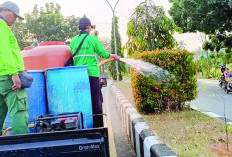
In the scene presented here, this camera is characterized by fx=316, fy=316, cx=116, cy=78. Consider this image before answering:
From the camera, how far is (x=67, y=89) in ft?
11.2

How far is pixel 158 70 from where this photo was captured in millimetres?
6895

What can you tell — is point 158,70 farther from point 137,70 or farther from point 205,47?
point 205,47

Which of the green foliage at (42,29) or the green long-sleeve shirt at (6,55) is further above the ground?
the green foliage at (42,29)

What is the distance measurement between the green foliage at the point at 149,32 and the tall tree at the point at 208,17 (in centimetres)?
634

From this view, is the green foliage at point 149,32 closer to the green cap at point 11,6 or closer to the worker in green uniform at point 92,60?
the worker in green uniform at point 92,60

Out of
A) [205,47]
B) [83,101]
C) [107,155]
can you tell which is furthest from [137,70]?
[205,47]

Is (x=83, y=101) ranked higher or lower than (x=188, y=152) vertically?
higher

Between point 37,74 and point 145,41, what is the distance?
8074 mm

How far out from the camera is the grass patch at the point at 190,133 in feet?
11.8

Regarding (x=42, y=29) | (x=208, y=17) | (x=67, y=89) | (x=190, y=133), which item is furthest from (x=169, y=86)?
(x=42, y=29)

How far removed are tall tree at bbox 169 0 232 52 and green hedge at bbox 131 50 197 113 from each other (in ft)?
34.5

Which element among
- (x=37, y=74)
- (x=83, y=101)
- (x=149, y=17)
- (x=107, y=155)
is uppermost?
(x=149, y=17)

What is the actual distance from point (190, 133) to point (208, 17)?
15.8 m

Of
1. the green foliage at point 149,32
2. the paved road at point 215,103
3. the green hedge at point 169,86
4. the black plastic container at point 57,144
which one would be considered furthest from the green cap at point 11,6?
the green foliage at point 149,32
